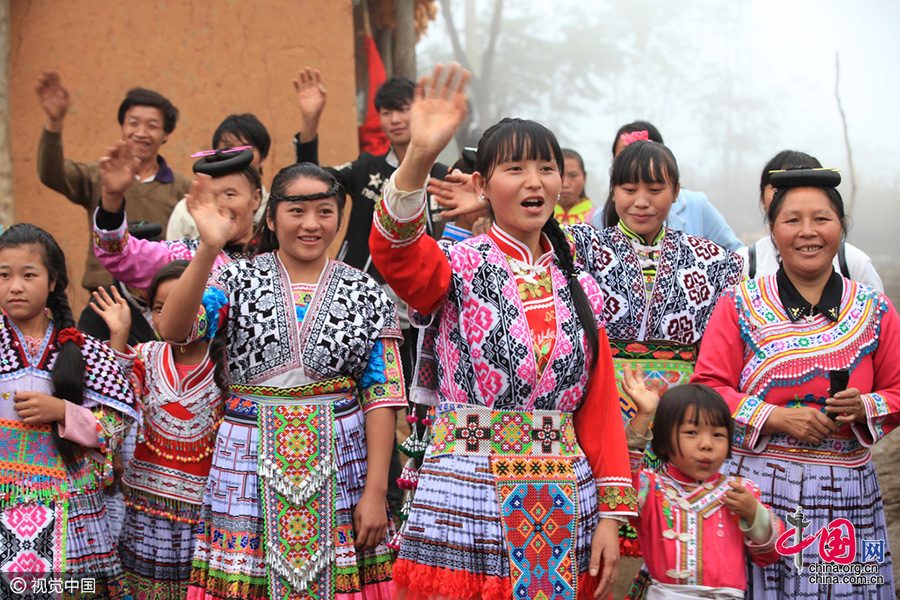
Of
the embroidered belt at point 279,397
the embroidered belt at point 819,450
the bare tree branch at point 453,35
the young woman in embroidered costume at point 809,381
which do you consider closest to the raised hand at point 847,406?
the young woman in embroidered costume at point 809,381

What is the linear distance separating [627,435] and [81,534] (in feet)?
6.87

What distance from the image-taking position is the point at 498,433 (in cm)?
331

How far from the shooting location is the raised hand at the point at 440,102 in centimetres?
300

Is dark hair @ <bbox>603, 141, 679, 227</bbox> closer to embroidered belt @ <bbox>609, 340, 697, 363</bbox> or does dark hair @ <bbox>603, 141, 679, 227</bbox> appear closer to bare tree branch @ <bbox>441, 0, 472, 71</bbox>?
embroidered belt @ <bbox>609, 340, 697, 363</bbox>

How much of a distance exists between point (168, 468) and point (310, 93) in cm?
244

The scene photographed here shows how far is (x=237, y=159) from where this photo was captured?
431 centimetres

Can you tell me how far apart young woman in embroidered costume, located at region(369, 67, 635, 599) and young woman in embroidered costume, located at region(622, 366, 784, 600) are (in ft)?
1.13

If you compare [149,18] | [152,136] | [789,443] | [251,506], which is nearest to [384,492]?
[251,506]

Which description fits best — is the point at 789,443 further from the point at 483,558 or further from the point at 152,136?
the point at 152,136

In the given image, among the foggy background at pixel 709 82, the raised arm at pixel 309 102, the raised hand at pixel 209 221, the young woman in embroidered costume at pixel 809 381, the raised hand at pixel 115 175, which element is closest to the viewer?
the raised hand at pixel 209 221

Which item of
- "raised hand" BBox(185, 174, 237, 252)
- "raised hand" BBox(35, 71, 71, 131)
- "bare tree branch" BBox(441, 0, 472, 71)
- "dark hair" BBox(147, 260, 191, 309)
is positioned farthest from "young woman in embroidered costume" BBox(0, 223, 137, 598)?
"bare tree branch" BBox(441, 0, 472, 71)

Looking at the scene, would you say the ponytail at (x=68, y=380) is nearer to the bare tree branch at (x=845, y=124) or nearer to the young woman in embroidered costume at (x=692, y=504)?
the young woman in embroidered costume at (x=692, y=504)

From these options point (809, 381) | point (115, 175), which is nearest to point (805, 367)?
point (809, 381)

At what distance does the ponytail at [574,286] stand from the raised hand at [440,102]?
24.9 inches
